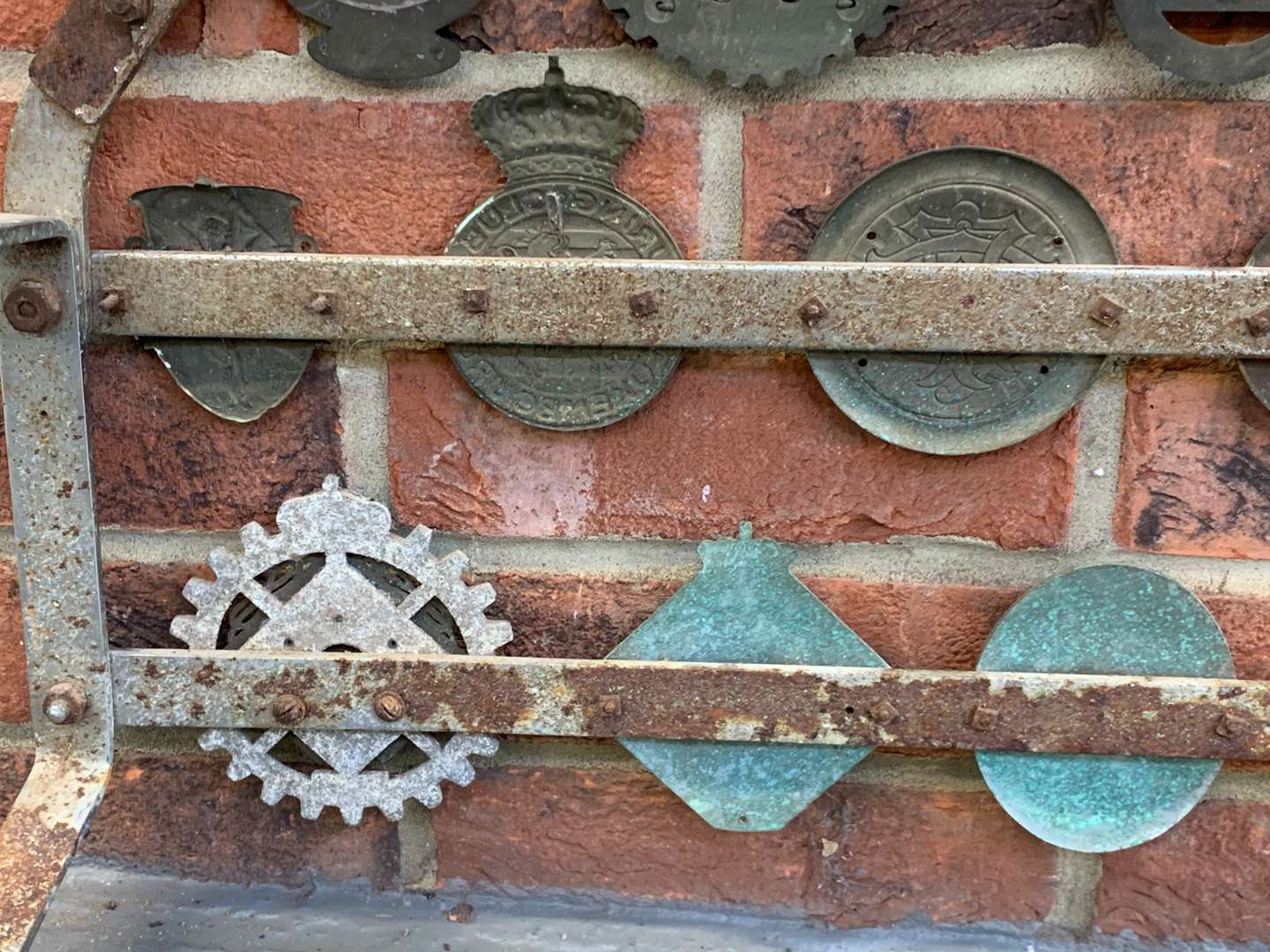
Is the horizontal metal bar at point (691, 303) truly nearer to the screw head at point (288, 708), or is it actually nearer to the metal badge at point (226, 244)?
the metal badge at point (226, 244)

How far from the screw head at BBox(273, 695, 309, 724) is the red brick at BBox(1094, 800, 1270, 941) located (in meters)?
0.49

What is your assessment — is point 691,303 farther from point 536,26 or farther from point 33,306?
point 33,306

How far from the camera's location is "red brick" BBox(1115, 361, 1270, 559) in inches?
21.0

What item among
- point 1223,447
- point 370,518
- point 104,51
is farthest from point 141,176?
point 1223,447

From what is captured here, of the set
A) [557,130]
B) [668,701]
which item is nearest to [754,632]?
[668,701]

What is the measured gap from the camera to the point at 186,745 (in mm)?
626

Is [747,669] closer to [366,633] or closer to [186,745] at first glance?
[366,633]

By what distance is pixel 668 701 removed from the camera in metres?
0.55

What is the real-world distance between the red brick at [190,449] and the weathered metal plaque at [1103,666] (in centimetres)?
41

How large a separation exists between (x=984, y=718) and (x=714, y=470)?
0.66 ft

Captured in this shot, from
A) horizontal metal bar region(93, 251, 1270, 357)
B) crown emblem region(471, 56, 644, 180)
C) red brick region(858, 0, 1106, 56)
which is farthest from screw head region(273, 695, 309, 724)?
red brick region(858, 0, 1106, 56)

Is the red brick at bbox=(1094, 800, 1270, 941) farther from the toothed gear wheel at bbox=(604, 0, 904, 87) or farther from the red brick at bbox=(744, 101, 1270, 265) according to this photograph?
the toothed gear wheel at bbox=(604, 0, 904, 87)

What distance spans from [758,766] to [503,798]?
166 millimetres

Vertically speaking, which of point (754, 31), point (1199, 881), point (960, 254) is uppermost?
point (754, 31)
